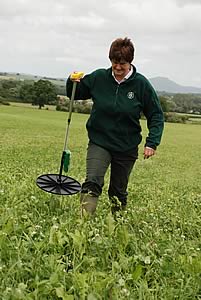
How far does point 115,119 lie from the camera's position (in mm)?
5465

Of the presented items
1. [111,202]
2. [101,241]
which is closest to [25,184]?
[111,202]

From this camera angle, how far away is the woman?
17.7 ft

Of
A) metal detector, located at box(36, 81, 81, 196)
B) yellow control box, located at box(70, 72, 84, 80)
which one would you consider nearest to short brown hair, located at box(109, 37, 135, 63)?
yellow control box, located at box(70, 72, 84, 80)

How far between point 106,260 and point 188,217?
2.55 m

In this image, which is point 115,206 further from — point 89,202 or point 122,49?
point 122,49

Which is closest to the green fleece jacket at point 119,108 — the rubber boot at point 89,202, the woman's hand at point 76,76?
the woman's hand at point 76,76

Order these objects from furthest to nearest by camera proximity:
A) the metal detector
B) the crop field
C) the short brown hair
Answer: the metal detector, the short brown hair, the crop field

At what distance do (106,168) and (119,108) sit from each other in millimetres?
735

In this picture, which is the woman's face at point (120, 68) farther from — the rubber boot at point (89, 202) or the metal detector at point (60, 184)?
the rubber boot at point (89, 202)

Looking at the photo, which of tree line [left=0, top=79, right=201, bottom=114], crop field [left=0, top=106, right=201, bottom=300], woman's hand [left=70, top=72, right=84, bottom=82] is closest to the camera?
crop field [left=0, top=106, right=201, bottom=300]

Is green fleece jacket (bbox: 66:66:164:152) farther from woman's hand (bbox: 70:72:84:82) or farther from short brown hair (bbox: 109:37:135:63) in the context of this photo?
short brown hair (bbox: 109:37:135:63)

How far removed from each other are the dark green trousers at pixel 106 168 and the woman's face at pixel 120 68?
2.84 ft

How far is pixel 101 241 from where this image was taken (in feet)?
12.9

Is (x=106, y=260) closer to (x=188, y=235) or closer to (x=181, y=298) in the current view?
(x=181, y=298)
